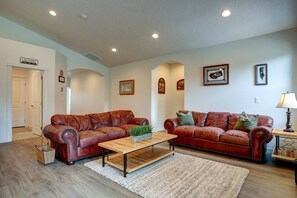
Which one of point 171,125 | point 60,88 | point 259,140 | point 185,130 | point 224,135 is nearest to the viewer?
point 259,140

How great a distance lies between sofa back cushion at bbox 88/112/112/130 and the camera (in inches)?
161

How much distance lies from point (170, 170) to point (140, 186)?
0.68 metres

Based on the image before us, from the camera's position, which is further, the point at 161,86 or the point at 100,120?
the point at 161,86

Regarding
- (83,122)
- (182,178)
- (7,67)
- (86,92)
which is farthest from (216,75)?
(86,92)

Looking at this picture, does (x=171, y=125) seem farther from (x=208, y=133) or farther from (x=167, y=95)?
(x=167, y=95)

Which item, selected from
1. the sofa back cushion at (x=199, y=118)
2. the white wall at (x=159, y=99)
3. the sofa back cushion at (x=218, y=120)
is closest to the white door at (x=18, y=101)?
the white wall at (x=159, y=99)

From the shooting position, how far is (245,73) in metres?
4.11

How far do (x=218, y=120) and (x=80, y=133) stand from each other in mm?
3211

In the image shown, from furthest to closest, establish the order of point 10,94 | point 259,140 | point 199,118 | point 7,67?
point 10,94 → point 7,67 → point 199,118 → point 259,140

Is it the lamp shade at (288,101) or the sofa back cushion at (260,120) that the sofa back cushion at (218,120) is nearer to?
the sofa back cushion at (260,120)

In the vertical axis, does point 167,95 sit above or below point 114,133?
above

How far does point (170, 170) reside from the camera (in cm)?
273

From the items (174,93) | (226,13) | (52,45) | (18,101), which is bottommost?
(18,101)

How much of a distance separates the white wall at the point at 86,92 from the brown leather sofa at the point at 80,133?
135 inches
